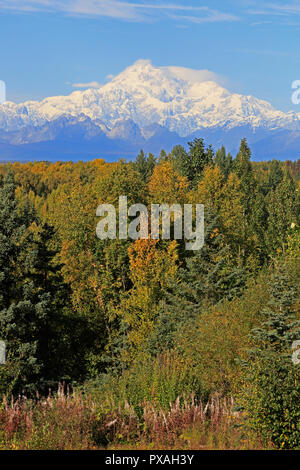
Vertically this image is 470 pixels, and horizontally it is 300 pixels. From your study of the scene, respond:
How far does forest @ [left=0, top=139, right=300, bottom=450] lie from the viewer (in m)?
12.5

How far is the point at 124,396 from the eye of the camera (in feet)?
47.5

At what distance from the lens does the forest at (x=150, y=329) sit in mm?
12461

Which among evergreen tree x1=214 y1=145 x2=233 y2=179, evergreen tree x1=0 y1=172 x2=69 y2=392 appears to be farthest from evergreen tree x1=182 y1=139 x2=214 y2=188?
evergreen tree x1=214 y1=145 x2=233 y2=179

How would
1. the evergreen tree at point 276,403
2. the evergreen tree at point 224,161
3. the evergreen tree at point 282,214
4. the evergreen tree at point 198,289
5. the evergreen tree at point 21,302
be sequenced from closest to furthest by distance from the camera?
the evergreen tree at point 276,403 → the evergreen tree at point 21,302 → the evergreen tree at point 198,289 → the evergreen tree at point 282,214 → the evergreen tree at point 224,161

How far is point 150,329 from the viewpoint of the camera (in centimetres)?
3572

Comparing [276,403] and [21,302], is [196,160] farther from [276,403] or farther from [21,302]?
[276,403]

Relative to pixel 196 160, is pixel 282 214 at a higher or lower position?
lower

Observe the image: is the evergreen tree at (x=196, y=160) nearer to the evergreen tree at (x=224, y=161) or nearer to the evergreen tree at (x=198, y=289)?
the evergreen tree at (x=198, y=289)

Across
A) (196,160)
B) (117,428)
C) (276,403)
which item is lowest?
(117,428)

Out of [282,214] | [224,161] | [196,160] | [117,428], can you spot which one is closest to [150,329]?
[117,428]

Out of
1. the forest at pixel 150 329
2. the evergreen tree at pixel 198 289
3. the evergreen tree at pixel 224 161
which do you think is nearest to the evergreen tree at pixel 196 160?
the forest at pixel 150 329
